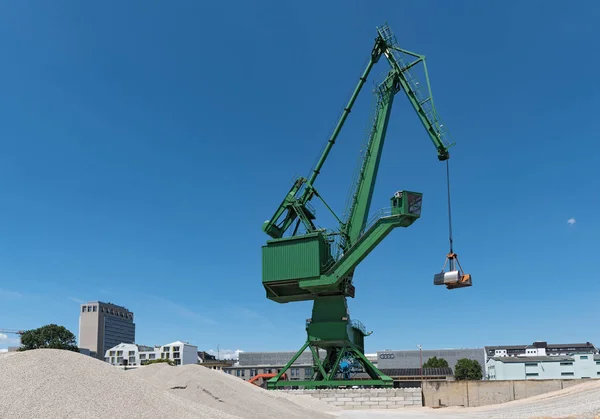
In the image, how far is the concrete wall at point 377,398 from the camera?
101 feet

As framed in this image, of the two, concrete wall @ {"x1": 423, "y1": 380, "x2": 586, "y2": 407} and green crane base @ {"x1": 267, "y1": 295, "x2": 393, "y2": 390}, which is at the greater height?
green crane base @ {"x1": 267, "y1": 295, "x2": 393, "y2": 390}

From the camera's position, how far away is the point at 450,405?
119 ft

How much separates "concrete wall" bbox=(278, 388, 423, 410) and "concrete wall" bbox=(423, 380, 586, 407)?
6060 millimetres

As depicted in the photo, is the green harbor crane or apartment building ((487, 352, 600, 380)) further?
apartment building ((487, 352, 600, 380))

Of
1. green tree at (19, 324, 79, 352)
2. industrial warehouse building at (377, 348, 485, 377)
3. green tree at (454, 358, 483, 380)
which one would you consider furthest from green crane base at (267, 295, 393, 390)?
industrial warehouse building at (377, 348, 485, 377)

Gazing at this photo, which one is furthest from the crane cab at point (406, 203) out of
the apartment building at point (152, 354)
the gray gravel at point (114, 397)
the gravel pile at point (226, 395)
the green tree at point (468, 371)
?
the apartment building at point (152, 354)

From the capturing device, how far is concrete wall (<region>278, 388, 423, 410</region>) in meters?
30.8

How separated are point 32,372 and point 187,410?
4926mm

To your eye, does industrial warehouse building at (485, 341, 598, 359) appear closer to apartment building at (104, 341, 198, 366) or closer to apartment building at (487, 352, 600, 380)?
apartment building at (487, 352, 600, 380)

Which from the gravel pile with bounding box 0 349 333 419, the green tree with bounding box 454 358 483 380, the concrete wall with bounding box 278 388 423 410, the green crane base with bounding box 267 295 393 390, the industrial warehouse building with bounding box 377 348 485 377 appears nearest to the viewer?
the gravel pile with bounding box 0 349 333 419

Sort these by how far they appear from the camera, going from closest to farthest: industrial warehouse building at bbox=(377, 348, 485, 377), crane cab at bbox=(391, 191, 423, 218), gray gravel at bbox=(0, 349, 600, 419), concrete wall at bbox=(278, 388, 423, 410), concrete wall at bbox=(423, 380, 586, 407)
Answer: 1. gray gravel at bbox=(0, 349, 600, 419)
2. concrete wall at bbox=(278, 388, 423, 410)
3. crane cab at bbox=(391, 191, 423, 218)
4. concrete wall at bbox=(423, 380, 586, 407)
5. industrial warehouse building at bbox=(377, 348, 485, 377)

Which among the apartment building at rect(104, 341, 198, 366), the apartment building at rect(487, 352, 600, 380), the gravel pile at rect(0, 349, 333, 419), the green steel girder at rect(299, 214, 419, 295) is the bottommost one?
the apartment building at rect(104, 341, 198, 366)

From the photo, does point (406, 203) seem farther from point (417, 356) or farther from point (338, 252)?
point (417, 356)

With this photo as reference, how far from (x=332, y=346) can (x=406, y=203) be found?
1137cm
